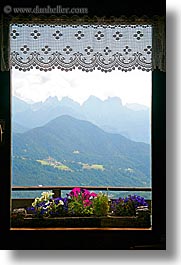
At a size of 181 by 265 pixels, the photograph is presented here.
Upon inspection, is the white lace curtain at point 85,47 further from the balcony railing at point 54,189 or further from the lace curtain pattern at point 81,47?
the balcony railing at point 54,189

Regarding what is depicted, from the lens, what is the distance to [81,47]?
3.18 meters

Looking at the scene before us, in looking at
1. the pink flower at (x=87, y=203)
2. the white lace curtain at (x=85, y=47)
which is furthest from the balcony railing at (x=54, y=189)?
the white lace curtain at (x=85, y=47)

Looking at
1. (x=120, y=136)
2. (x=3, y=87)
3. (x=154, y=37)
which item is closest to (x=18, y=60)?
(x=3, y=87)

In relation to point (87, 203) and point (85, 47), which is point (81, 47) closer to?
point (85, 47)

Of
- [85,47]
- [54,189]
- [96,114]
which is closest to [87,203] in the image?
[54,189]

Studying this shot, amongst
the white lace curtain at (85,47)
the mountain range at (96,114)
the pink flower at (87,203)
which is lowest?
the pink flower at (87,203)

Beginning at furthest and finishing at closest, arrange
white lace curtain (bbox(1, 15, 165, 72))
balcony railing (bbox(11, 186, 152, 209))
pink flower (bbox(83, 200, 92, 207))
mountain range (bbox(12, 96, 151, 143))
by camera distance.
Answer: mountain range (bbox(12, 96, 151, 143))
balcony railing (bbox(11, 186, 152, 209))
pink flower (bbox(83, 200, 92, 207))
white lace curtain (bbox(1, 15, 165, 72))

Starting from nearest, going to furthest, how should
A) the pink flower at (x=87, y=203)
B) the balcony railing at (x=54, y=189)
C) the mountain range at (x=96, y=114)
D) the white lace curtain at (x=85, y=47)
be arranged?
the white lace curtain at (x=85, y=47)
the pink flower at (x=87, y=203)
the balcony railing at (x=54, y=189)
the mountain range at (x=96, y=114)

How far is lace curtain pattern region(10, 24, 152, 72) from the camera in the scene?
3158 millimetres

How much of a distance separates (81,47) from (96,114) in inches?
27.7

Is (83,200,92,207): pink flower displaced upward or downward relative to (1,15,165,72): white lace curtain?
downward

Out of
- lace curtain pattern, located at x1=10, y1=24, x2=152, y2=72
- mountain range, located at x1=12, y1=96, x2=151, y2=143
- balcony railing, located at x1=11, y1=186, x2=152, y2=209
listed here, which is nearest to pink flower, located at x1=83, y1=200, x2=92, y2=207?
balcony railing, located at x1=11, y1=186, x2=152, y2=209

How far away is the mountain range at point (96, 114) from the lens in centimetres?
367

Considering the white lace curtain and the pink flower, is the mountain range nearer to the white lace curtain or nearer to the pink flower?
the white lace curtain
